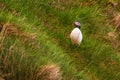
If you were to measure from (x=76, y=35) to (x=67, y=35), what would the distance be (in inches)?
10.7

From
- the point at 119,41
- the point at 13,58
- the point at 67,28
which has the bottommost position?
the point at 119,41

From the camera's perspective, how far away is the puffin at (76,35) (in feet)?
20.8

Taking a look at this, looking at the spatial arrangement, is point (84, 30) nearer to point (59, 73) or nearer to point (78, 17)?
point (78, 17)

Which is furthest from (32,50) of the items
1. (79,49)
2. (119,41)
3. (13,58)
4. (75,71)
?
(119,41)

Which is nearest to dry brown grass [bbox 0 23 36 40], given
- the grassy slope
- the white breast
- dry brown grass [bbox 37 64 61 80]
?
the grassy slope

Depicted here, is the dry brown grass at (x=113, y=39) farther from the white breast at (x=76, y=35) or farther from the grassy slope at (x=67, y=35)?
the white breast at (x=76, y=35)

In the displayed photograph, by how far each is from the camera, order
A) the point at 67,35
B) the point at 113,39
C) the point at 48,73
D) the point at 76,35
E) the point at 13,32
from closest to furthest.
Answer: the point at 48,73 → the point at 13,32 → the point at 76,35 → the point at 67,35 → the point at 113,39

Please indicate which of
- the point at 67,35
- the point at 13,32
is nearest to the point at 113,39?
the point at 67,35

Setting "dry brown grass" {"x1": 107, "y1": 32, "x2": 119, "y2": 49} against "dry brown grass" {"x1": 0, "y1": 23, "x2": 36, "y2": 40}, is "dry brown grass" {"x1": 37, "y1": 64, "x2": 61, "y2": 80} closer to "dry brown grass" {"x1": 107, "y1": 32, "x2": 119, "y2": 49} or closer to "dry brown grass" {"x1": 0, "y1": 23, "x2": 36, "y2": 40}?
"dry brown grass" {"x1": 0, "y1": 23, "x2": 36, "y2": 40}

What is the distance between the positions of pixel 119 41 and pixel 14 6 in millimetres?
1857

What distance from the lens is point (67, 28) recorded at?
6648 millimetres

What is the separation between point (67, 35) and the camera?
6.56m

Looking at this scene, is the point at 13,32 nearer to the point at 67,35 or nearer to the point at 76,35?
the point at 76,35

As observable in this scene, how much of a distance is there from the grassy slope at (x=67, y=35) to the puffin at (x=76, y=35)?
0.09 meters
